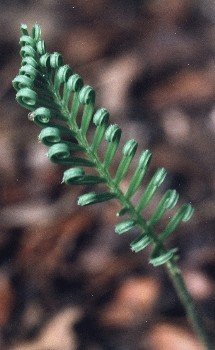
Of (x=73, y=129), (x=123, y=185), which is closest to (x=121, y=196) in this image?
(x=73, y=129)

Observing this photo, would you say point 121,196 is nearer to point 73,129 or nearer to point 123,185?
point 73,129

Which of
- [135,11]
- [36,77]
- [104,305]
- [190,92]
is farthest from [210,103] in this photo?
A: [36,77]

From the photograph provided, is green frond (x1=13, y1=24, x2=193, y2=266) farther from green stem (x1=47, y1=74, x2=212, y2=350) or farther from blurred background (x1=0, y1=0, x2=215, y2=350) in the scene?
blurred background (x1=0, y1=0, x2=215, y2=350)

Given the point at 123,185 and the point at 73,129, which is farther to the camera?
the point at 123,185

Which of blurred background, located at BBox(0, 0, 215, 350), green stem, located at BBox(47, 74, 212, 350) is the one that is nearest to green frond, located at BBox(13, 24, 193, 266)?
green stem, located at BBox(47, 74, 212, 350)

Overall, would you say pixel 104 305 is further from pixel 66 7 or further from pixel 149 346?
pixel 66 7

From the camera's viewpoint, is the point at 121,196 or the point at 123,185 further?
the point at 123,185

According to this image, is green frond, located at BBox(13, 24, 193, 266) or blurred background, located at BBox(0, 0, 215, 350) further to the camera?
blurred background, located at BBox(0, 0, 215, 350)

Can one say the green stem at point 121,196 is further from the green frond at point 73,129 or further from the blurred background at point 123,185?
the blurred background at point 123,185
